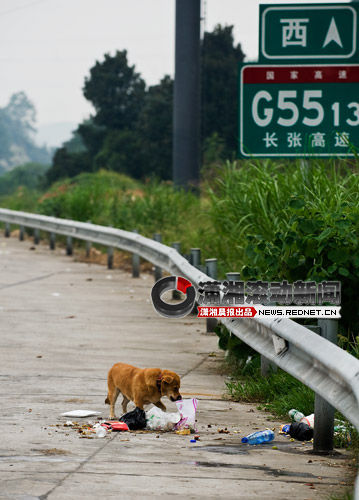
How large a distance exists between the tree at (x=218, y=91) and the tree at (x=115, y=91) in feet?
30.7

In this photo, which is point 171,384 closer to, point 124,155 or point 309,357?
point 309,357

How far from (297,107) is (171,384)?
22.1ft

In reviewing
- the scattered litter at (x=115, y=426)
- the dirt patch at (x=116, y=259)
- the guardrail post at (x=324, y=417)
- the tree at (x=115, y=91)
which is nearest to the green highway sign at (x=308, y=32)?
the scattered litter at (x=115, y=426)

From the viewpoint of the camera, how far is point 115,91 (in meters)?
63.8

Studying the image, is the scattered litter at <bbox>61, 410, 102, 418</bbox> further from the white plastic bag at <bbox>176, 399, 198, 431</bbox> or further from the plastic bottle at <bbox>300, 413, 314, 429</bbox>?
the plastic bottle at <bbox>300, 413, 314, 429</bbox>

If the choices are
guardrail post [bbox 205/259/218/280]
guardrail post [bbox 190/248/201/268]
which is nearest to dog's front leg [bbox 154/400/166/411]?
guardrail post [bbox 205/259/218/280]

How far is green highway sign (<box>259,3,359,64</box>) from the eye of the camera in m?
12.3

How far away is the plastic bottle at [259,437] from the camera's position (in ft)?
21.0

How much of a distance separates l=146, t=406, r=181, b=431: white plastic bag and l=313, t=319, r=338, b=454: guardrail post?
1.12 metres

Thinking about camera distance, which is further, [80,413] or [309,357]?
[80,413]

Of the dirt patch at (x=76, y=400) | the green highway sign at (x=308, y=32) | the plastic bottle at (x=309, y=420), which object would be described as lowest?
A: the dirt patch at (x=76, y=400)

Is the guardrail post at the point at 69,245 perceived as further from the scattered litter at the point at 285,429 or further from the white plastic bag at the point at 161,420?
the scattered litter at the point at 285,429

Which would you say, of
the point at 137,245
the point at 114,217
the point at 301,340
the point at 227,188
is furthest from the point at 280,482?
the point at 114,217

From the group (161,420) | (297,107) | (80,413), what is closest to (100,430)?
(161,420)
